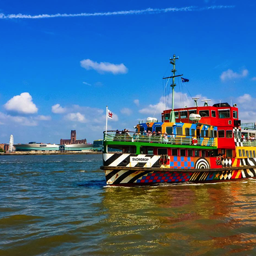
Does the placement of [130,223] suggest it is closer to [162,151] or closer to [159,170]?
[159,170]

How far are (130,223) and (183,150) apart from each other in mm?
11007

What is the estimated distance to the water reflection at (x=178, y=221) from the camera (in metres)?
8.84

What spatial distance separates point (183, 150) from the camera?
21406 mm

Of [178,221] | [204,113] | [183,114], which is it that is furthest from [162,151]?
[178,221]

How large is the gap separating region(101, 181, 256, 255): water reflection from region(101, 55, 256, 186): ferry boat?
1502 mm

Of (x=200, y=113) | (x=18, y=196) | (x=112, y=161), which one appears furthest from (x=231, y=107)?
(x=18, y=196)

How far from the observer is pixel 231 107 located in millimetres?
24812

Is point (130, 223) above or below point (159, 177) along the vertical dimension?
below

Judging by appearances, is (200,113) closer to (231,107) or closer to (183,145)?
(231,107)

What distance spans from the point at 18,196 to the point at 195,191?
11.9 m

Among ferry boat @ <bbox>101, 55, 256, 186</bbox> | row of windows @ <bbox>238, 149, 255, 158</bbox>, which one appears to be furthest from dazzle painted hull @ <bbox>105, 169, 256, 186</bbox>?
row of windows @ <bbox>238, 149, 255, 158</bbox>

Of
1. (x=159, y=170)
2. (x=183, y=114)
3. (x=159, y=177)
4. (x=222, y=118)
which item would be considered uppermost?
(x=183, y=114)

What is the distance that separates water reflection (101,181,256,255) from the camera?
8.84 meters

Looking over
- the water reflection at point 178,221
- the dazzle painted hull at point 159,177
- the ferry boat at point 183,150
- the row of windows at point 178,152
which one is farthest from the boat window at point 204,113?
the water reflection at point 178,221
